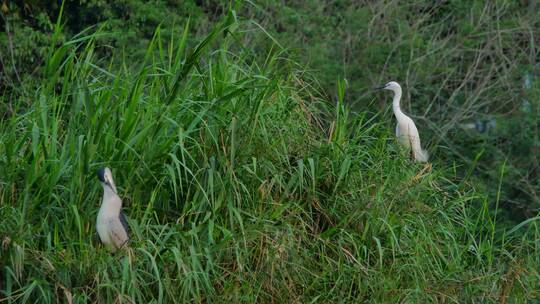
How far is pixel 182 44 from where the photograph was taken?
6.03m

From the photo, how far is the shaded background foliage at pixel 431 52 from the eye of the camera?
38.4 feet

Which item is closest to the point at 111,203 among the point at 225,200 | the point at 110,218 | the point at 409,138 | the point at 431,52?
the point at 110,218

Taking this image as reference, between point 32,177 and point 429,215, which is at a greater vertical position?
point 32,177

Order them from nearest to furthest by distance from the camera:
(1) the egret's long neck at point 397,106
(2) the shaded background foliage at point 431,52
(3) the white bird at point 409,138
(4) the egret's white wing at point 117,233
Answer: (4) the egret's white wing at point 117,233, (3) the white bird at point 409,138, (1) the egret's long neck at point 397,106, (2) the shaded background foliage at point 431,52

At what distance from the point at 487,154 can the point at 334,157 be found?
650 cm

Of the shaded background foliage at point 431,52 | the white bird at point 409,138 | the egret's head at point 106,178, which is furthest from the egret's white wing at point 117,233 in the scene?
the shaded background foliage at point 431,52

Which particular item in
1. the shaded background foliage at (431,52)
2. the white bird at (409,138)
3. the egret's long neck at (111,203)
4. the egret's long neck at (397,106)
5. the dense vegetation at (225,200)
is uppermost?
the egret's long neck at (111,203)

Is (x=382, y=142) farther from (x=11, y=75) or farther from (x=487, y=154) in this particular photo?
(x=487, y=154)

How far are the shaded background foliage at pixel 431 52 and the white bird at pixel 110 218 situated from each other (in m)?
6.15

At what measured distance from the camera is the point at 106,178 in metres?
5.29

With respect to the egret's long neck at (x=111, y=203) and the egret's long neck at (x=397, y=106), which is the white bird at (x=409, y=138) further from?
the egret's long neck at (x=111, y=203)

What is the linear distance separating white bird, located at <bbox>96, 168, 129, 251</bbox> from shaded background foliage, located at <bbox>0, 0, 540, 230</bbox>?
20.2 ft

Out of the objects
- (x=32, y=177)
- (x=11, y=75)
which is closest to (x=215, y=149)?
(x=32, y=177)

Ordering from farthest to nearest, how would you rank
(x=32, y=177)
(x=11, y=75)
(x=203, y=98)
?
(x=11, y=75) → (x=203, y=98) → (x=32, y=177)
